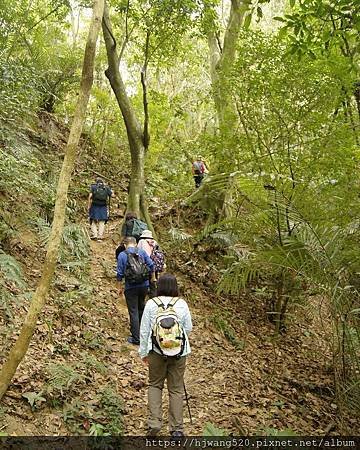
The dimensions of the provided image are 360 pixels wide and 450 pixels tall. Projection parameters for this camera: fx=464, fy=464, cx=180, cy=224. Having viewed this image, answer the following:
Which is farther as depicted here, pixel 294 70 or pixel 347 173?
pixel 294 70

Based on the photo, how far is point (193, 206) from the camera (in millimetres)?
→ 12914

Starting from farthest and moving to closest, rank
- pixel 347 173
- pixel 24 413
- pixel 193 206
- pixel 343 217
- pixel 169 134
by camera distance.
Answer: pixel 169 134 → pixel 193 206 → pixel 347 173 → pixel 343 217 → pixel 24 413

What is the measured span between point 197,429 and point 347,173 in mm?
4593

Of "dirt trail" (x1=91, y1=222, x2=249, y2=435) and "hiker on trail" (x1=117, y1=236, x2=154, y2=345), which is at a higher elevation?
"hiker on trail" (x1=117, y1=236, x2=154, y2=345)

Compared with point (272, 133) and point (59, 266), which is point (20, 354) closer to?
point (59, 266)

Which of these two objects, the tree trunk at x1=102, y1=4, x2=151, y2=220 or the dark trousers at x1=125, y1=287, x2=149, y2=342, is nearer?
the dark trousers at x1=125, y1=287, x2=149, y2=342

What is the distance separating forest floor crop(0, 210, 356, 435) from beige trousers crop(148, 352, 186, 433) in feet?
1.51

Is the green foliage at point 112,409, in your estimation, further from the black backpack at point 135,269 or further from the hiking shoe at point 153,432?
the black backpack at point 135,269

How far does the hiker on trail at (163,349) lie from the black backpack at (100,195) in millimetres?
6675

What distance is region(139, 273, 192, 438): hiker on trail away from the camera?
15.6 ft

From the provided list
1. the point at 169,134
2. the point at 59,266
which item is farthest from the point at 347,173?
the point at 169,134

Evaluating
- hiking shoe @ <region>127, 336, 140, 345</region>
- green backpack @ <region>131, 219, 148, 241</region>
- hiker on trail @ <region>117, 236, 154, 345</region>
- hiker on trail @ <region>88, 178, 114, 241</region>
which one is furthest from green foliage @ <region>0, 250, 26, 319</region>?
hiker on trail @ <region>88, 178, 114, 241</region>

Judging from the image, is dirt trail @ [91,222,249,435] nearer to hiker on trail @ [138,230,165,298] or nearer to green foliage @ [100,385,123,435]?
green foliage @ [100,385,123,435]

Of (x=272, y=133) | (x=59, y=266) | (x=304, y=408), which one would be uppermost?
(x=272, y=133)
